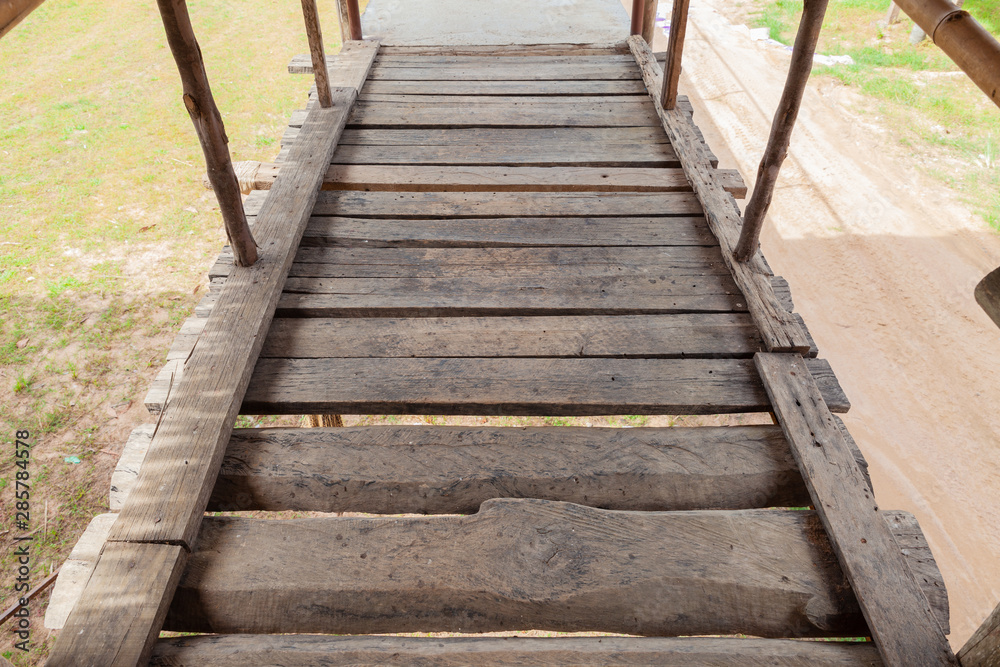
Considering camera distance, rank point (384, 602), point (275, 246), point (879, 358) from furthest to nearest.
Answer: point (879, 358) < point (275, 246) < point (384, 602)

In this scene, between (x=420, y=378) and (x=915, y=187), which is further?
(x=915, y=187)

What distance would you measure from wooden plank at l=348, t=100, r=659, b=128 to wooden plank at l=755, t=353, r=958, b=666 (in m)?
2.09

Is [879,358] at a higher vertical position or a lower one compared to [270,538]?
lower

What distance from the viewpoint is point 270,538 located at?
1636 millimetres

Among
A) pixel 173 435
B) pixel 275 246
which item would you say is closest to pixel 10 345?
pixel 275 246

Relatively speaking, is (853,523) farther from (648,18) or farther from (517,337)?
(648,18)

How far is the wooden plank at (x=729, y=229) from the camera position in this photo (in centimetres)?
217

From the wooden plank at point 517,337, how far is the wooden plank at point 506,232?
523 mm

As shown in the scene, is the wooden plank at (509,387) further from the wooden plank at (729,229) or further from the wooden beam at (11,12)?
the wooden beam at (11,12)

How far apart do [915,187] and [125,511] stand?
11.5 m

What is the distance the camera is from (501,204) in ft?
9.70

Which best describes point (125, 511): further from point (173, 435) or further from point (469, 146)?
point (469, 146)

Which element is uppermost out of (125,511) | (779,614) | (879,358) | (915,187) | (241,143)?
(125,511)

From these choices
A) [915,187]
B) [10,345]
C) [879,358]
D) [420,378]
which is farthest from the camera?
[915,187]
